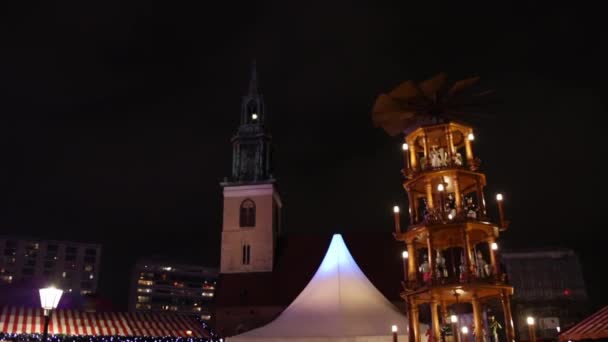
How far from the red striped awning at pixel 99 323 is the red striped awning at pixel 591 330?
56.9 ft

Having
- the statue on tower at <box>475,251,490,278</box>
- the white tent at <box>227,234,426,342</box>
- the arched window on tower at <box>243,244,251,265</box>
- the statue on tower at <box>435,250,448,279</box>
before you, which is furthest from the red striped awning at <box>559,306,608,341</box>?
the arched window on tower at <box>243,244,251,265</box>

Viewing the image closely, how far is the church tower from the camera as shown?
33.3 meters

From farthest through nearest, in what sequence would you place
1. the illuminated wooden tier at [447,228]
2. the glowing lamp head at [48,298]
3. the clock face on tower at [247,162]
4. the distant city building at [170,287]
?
the distant city building at [170,287] → the clock face on tower at [247,162] → the illuminated wooden tier at [447,228] → the glowing lamp head at [48,298]

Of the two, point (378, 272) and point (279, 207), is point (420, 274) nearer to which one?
point (378, 272)

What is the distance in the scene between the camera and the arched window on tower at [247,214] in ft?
110

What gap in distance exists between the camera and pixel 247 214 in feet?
111

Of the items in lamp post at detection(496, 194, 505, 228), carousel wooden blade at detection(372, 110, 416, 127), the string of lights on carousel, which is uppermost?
carousel wooden blade at detection(372, 110, 416, 127)

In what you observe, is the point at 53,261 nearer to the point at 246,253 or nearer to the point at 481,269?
the point at 246,253

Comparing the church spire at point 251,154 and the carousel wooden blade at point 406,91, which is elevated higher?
the church spire at point 251,154

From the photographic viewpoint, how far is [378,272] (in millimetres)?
32375

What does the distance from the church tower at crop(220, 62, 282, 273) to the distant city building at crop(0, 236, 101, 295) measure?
80715 mm

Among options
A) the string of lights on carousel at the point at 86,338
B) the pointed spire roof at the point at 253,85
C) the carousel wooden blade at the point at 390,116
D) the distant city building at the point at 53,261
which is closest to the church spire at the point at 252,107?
the pointed spire roof at the point at 253,85

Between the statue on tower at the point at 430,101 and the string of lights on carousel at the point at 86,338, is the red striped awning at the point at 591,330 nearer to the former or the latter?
the statue on tower at the point at 430,101

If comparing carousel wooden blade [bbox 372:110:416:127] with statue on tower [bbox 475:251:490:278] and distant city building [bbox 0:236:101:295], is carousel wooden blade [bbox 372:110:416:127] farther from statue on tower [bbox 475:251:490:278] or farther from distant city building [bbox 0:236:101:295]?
distant city building [bbox 0:236:101:295]
